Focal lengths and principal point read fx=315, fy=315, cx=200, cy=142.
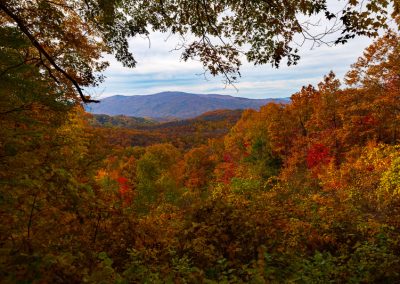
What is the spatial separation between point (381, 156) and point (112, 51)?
17335mm

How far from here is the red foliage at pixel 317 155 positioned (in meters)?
33.1

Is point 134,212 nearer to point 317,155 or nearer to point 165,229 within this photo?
point 165,229

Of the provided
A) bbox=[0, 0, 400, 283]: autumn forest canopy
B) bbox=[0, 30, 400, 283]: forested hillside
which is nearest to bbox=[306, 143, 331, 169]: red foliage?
bbox=[0, 30, 400, 283]: forested hillside

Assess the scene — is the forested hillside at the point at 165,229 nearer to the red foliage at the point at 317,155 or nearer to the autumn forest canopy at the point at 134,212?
the autumn forest canopy at the point at 134,212

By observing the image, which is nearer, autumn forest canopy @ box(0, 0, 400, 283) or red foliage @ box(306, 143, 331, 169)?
autumn forest canopy @ box(0, 0, 400, 283)

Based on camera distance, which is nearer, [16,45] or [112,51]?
[16,45]

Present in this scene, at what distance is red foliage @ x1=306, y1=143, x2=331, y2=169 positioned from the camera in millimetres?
33125

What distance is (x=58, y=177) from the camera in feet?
18.0

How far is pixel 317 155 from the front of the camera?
112ft

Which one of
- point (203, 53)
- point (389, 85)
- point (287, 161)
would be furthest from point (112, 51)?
point (287, 161)

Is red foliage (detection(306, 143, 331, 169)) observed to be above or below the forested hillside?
below

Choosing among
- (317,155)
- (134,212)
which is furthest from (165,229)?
(317,155)

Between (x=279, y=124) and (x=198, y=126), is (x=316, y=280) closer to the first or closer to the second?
(x=279, y=124)

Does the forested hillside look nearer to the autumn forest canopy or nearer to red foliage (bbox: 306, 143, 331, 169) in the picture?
the autumn forest canopy
